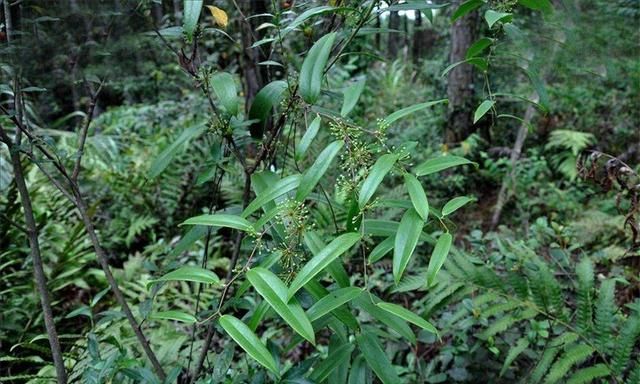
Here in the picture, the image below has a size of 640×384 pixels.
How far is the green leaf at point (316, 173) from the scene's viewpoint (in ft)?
2.41

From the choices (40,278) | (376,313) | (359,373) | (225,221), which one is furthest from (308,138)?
(40,278)

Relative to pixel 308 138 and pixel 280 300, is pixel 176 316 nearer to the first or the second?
pixel 280 300

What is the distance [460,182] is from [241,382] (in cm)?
286

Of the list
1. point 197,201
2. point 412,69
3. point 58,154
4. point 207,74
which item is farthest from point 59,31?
point 412,69

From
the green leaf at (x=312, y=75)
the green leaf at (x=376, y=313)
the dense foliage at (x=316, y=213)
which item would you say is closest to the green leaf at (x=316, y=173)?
the dense foliage at (x=316, y=213)

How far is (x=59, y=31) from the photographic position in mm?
1246

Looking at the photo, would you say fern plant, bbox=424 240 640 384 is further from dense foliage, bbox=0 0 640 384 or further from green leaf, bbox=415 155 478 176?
green leaf, bbox=415 155 478 176

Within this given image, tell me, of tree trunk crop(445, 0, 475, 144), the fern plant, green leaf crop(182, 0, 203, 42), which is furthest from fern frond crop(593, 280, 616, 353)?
tree trunk crop(445, 0, 475, 144)

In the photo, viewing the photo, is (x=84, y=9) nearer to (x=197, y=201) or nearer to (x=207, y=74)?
(x=207, y=74)

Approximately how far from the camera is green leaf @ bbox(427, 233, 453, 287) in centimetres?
66

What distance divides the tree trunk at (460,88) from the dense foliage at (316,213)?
0.06 ft

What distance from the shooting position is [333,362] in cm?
86

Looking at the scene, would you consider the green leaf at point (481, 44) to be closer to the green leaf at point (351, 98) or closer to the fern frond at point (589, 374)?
the green leaf at point (351, 98)

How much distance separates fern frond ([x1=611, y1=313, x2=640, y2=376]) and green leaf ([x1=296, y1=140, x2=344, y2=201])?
121cm
